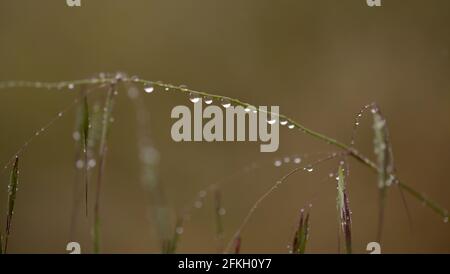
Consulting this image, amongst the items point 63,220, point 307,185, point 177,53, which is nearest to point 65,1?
point 177,53

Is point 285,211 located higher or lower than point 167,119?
lower

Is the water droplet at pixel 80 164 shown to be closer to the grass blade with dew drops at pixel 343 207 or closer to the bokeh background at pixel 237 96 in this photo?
the grass blade with dew drops at pixel 343 207

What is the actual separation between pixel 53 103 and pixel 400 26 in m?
1.38

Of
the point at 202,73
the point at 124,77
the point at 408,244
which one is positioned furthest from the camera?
the point at 202,73

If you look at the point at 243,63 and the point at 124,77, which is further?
the point at 243,63

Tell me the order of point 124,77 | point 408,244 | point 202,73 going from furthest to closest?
point 202,73
point 408,244
point 124,77

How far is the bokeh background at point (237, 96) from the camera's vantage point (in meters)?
2.08

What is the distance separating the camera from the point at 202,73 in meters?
2.20

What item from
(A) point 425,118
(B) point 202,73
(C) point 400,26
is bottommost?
(A) point 425,118

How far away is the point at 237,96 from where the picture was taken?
2141mm

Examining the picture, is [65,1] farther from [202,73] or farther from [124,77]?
[124,77]
